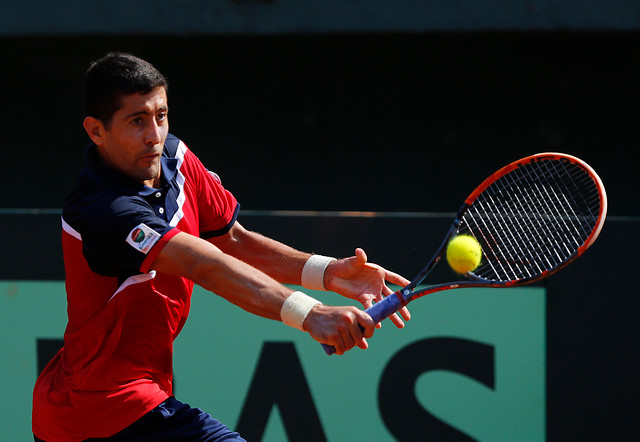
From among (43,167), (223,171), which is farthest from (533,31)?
(43,167)

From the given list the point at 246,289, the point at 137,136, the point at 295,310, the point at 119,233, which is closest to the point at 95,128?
the point at 137,136

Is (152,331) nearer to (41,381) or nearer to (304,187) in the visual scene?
(41,381)

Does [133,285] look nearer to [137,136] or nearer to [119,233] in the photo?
[119,233]

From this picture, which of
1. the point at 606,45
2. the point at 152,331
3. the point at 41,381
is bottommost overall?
the point at 41,381

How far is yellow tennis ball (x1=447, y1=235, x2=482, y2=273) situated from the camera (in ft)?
9.71

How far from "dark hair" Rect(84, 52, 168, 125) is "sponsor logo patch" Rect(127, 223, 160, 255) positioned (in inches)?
14.6

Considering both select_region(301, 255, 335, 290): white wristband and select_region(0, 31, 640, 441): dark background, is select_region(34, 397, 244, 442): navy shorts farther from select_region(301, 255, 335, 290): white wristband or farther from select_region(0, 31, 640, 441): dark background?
select_region(0, 31, 640, 441): dark background

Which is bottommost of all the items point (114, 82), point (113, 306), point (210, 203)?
point (113, 306)

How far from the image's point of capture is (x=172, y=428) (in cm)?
272

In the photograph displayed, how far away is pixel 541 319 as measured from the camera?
13.3ft

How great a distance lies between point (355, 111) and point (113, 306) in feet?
16.1

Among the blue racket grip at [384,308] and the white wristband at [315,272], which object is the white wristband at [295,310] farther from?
the white wristband at [315,272]

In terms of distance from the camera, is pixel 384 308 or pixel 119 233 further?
pixel 384 308

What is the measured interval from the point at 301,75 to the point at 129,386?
509 centimetres
